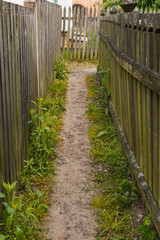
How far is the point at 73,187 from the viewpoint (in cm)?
363

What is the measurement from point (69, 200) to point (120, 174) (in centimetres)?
71

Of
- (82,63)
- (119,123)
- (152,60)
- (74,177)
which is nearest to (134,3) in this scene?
(119,123)

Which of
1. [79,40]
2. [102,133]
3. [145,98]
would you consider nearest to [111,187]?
[145,98]

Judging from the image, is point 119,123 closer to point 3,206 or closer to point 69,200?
point 69,200

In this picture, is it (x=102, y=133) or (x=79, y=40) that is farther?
(x=79, y=40)

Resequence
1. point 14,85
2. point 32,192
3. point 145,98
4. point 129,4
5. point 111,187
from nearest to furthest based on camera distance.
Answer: point 145,98 < point 14,85 < point 32,192 < point 111,187 < point 129,4

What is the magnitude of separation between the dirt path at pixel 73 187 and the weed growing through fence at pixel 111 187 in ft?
0.34

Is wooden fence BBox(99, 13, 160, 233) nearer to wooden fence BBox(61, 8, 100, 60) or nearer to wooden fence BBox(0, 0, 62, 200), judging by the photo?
wooden fence BBox(0, 0, 62, 200)

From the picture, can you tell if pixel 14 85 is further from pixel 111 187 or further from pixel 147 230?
pixel 147 230

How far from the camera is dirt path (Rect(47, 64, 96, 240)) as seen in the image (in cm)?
292

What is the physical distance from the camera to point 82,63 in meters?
11.3

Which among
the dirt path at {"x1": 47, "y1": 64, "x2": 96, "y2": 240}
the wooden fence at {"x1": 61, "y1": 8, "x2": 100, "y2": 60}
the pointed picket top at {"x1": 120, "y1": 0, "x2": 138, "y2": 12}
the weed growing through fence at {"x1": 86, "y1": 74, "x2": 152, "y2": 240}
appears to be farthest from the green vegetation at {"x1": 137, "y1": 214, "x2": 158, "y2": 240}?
the wooden fence at {"x1": 61, "y1": 8, "x2": 100, "y2": 60}

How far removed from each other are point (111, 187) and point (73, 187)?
431 mm

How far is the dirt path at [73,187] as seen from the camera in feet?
9.58
